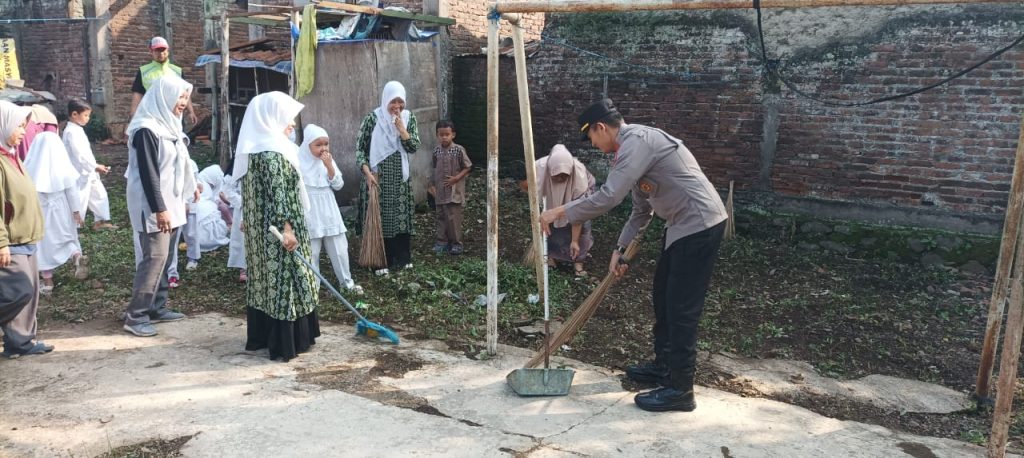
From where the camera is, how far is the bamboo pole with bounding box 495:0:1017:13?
3.74m

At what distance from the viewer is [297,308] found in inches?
184

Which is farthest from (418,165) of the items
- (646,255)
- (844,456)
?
(844,456)

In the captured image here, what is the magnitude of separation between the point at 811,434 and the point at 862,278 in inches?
134

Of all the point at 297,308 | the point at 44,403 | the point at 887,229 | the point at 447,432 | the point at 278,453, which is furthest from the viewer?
the point at 887,229

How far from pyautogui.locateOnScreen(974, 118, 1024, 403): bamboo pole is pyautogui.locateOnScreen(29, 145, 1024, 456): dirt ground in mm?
Answer: 229

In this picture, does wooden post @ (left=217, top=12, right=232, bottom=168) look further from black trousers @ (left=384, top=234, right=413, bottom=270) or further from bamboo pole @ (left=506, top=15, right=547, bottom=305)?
bamboo pole @ (left=506, top=15, right=547, bottom=305)

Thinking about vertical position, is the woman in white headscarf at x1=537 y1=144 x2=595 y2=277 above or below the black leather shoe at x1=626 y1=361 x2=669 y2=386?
above

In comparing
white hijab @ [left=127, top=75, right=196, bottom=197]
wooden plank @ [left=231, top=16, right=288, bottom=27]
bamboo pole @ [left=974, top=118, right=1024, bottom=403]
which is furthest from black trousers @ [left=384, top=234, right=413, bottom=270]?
bamboo pole @ [left=974, top=118, right=1024, bottom=403]

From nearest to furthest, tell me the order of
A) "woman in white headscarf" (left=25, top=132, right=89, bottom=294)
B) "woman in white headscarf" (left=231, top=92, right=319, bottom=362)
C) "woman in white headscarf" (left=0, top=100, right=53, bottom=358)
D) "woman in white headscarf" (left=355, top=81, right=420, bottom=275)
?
"woman in white headscarf" (left=0, top=100, right=53, bottom=358) → "woman in white headscarf" (left=231, top=92, right=319, bottom=362) → "woman in white headscarf" (left=25, top=132, right=89, bottom=294) → "woman in white headscarf" (left=355, top=81, right=420, bottom=275)

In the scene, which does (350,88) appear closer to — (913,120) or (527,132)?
(527,132)

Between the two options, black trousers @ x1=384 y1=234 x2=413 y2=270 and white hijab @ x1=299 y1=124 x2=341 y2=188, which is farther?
black trousers @ x1=384 y1=234 x2=413 y2=270

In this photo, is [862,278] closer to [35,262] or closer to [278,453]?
[278,453]

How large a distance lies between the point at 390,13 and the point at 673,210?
5968 millimetres

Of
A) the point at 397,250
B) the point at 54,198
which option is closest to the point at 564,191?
the point at 397,250
